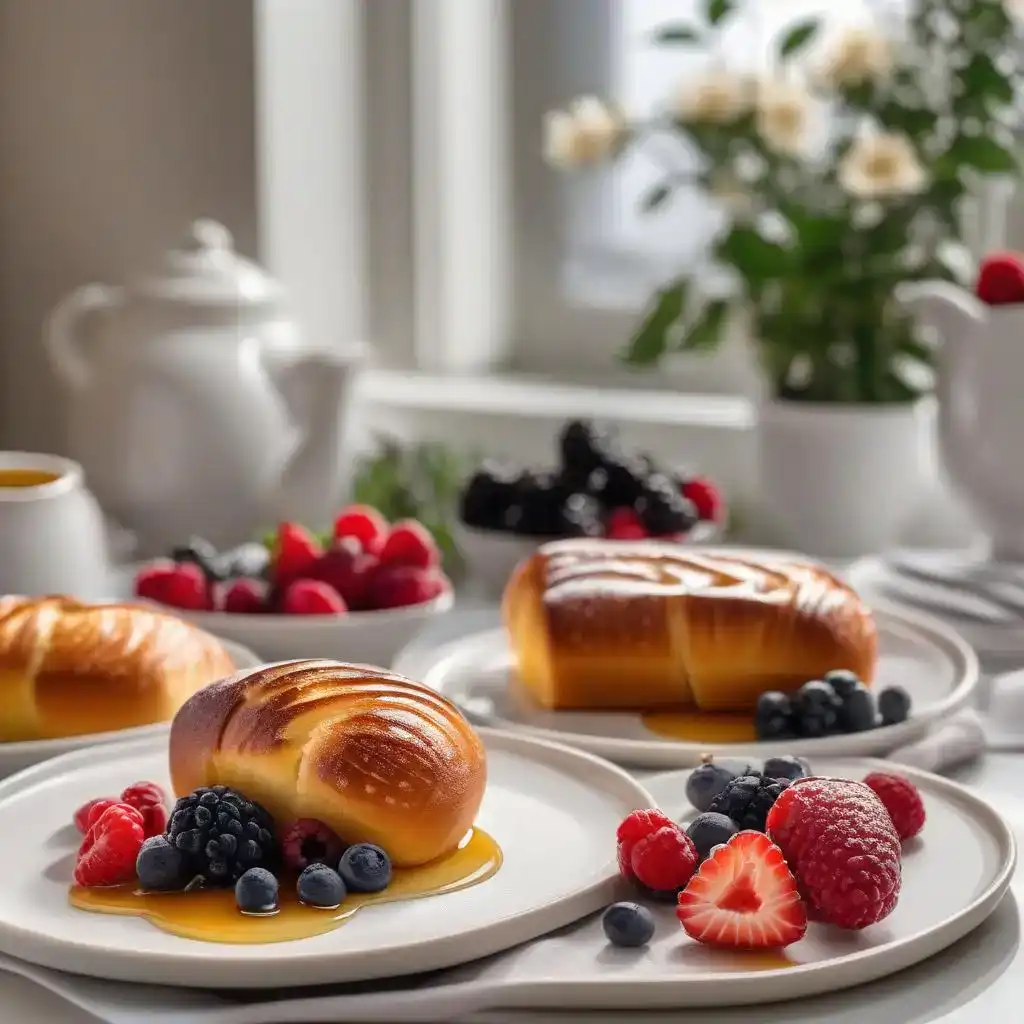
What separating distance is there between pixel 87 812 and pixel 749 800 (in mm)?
307

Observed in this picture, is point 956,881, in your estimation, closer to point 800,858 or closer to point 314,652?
point 800,858

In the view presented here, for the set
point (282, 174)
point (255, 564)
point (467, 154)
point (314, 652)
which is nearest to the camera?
point (314, 652)

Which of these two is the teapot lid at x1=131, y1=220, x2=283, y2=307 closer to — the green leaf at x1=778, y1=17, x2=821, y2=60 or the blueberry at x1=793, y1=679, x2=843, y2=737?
the green leaf at x1=778, y1=17, x2=821, y2=60

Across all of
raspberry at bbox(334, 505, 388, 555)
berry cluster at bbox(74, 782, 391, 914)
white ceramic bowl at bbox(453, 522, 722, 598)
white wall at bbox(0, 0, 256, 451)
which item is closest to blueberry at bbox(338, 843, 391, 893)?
berry cluster at bbox(74, 782, 391, 914)

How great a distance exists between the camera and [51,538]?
3.49 ft

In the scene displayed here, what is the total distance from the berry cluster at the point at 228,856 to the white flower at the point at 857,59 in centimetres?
103

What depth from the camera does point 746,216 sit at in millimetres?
1621

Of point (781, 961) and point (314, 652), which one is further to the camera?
point (314, 652)

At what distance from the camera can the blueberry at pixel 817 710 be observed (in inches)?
36.9

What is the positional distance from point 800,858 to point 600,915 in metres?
0.09

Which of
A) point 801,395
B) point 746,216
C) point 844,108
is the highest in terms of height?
point 844,108

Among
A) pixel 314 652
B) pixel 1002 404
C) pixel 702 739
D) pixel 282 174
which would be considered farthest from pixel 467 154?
pixel 702 739

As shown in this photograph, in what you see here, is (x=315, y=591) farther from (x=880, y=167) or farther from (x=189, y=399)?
(x=880, y=167)

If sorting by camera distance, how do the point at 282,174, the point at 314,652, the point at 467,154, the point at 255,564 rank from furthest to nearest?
the point at 467,154, the point at 282,174, the point at 255,564, the point at 314,652
